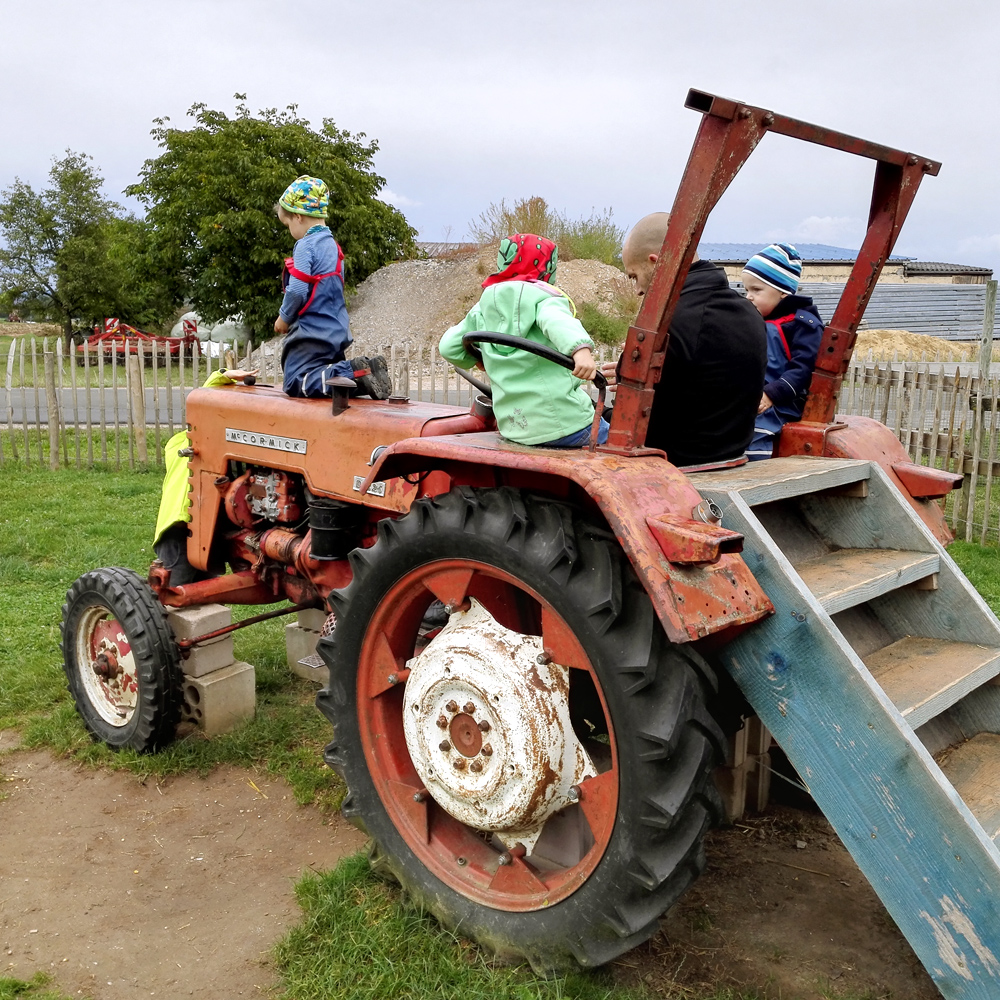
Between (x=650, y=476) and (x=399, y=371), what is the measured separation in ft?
29.3

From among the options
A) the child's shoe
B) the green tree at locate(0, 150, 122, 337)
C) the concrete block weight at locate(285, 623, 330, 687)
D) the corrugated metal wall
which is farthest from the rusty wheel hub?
the green tree at locate(0, 150, 122, 337)

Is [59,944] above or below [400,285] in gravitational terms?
below

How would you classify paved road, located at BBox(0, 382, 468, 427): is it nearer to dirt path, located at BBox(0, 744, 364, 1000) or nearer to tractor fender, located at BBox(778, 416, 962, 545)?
dirt path, located at BBox(0, 744, 364, 1000)

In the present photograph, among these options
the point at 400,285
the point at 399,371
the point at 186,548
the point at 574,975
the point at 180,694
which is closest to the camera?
the point at 574,975

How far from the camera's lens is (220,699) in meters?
3.93

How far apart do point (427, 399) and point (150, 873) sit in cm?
869

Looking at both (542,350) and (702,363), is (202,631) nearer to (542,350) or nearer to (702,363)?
(542,350)

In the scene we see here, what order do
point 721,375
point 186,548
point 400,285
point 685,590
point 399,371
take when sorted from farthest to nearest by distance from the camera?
1. point 400,285
2. point 399,371
3. point 186,548
4. point 721,375
5. point 685,590

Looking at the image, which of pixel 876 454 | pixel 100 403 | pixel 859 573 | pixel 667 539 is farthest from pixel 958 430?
pixel 100 403

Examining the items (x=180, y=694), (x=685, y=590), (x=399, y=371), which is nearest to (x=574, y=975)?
(x=685, y=590)

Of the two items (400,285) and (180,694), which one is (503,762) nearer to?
(180,694)

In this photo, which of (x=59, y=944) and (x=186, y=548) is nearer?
(x=59, y=944)

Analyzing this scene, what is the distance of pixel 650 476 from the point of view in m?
2.12

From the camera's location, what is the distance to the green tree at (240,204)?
68.6ft
